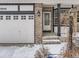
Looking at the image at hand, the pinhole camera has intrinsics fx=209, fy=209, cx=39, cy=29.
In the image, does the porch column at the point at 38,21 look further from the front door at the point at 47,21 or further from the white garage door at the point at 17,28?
the front door at the point at 47,21

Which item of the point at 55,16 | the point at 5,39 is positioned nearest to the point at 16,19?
the point at 5,39

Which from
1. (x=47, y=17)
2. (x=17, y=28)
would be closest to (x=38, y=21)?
(x=17, y=28)

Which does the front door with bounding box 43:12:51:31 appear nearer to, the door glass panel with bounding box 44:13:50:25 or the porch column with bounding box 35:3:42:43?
the door glass panel with bounding box 44:13:50:25

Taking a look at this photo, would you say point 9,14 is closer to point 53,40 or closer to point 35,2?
point 35,2

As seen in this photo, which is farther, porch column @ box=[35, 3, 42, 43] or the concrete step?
porch column @ box=[35, 3, 42, 43]

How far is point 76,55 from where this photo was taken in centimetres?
536

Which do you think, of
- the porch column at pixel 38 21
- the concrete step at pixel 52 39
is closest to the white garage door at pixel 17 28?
the porch column at pixel 38 21

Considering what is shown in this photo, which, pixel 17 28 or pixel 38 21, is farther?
pixel 38 21

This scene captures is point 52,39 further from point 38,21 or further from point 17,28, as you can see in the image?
point 17,28

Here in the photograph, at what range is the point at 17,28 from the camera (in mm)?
18922

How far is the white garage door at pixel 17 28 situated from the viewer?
1880 cm

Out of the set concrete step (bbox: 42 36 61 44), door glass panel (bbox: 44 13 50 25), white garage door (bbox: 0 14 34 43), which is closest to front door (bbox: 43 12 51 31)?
door glass panel (bbox: 44 13 50 25)

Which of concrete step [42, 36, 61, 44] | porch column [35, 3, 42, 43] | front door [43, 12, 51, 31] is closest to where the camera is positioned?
concrete step [42, 36, 61, 44]

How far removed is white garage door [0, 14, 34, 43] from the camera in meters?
18.8
